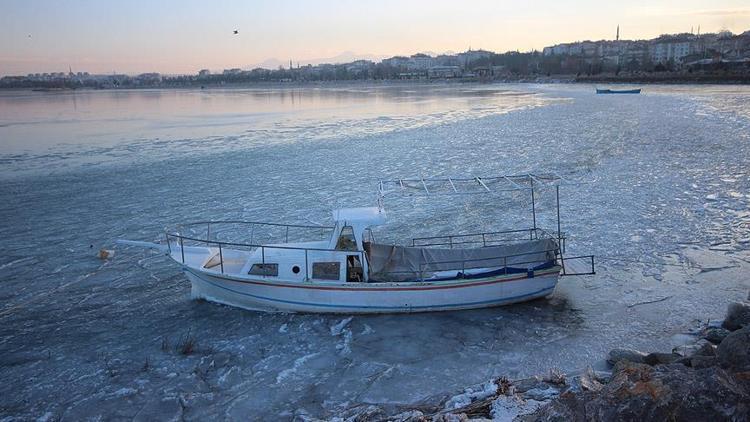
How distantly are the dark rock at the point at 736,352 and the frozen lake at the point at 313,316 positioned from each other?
2544mm

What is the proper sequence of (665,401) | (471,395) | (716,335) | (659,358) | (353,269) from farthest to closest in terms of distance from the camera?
(353,269), (716,335), (659,358), (471,395), (665,401)

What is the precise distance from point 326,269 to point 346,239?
81 centimetres

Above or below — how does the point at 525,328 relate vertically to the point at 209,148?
below

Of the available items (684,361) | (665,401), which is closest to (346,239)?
(684,361)

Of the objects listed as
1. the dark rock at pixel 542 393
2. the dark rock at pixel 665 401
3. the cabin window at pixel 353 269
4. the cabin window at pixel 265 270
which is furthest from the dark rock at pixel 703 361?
the cabin window at pixel 265 270

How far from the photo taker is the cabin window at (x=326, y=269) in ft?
38.9

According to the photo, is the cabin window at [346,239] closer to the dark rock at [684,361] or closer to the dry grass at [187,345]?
the dry grass at [187,345]

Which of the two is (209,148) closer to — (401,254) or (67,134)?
(67,134)

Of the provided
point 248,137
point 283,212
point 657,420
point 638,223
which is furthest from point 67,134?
point 657,420

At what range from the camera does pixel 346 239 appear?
39.9 feet

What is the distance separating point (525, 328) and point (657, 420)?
18.8 ft

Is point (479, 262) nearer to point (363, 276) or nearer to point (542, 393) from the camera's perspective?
point (363, 276)

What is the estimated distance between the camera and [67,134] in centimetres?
4059

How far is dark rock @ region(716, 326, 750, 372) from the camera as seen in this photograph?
6922 mm
